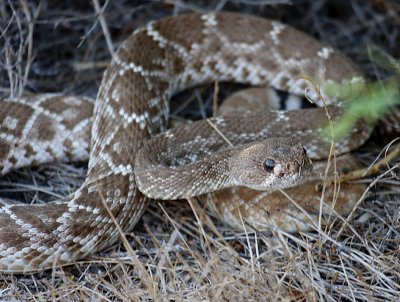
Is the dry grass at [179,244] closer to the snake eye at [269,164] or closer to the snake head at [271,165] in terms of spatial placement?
the snake head at [271,165]

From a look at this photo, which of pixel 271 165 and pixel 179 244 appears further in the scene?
pixel 179 244

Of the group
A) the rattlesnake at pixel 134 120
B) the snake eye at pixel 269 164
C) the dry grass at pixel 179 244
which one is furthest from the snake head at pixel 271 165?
the rattlesnake at pixel 134 120

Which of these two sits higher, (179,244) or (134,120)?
(134,120)

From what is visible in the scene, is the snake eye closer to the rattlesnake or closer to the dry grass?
the dry grass

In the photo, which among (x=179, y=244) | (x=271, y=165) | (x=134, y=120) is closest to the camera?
(x=271, y=165)

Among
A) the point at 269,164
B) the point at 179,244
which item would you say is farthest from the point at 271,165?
the point at 179,244

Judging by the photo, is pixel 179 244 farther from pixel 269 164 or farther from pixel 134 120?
pixel 134 120

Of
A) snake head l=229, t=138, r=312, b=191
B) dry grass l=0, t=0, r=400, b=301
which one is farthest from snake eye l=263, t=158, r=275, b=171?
dry grass l=0, t=0, r=400, b=301
